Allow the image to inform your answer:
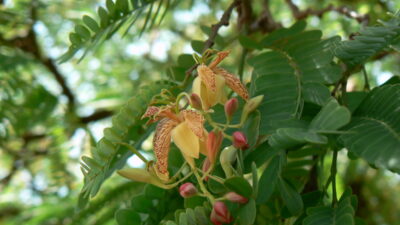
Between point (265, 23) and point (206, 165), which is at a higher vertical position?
point (206, 165)

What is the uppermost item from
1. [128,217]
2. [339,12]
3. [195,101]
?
[195,101]

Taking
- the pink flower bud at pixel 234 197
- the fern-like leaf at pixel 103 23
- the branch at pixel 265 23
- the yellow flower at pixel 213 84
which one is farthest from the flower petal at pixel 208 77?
the branch at pixel 265 23

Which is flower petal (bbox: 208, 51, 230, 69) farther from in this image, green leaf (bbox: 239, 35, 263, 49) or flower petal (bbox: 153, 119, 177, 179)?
green leaf (bbox: 239, 35, 263, 49)

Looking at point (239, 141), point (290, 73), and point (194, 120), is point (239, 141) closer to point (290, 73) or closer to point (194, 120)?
point (194, 120)

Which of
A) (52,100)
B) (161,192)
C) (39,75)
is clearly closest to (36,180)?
(39,75)

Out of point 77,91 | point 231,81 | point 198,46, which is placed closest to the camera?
point 231,81

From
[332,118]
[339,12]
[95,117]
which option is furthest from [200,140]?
[95,117]

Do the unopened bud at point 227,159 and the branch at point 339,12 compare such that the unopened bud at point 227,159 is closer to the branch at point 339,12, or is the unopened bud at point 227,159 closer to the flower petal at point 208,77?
the flower petal at point 208,77
